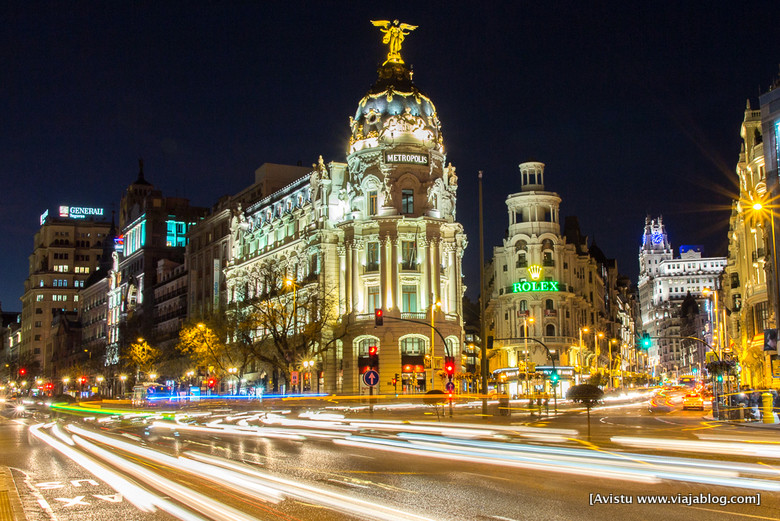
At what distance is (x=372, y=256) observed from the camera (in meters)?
75.1

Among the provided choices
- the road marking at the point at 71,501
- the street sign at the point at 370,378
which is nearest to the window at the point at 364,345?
the street sign at the point at 370,378

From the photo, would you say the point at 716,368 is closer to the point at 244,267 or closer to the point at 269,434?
the point at 269,434

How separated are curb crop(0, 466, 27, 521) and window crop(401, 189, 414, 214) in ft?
198

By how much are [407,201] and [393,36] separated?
656 inches

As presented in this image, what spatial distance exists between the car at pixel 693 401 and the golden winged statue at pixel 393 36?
4090 centimetres

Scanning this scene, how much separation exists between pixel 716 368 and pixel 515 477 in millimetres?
30440

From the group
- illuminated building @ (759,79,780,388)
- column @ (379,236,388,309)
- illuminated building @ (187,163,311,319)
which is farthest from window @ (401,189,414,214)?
illuminated building @ (759,79,780,388)

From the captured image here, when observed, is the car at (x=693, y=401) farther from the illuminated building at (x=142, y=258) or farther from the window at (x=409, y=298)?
the illuminated building at (x=142, y=258)

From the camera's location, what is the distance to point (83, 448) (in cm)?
2312

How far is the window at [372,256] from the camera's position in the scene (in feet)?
244

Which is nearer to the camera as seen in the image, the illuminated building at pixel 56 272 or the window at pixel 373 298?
the window at pixel 373 298

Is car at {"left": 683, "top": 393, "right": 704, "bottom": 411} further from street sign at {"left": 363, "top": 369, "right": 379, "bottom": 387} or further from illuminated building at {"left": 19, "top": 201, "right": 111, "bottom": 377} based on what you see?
illuminated building at {"left": 19, "top": 201, "right": 111, "bottom": 377}

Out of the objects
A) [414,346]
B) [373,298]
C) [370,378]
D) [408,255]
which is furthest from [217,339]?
→ [370,378]

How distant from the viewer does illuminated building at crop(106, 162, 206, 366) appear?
12406 centimetres
